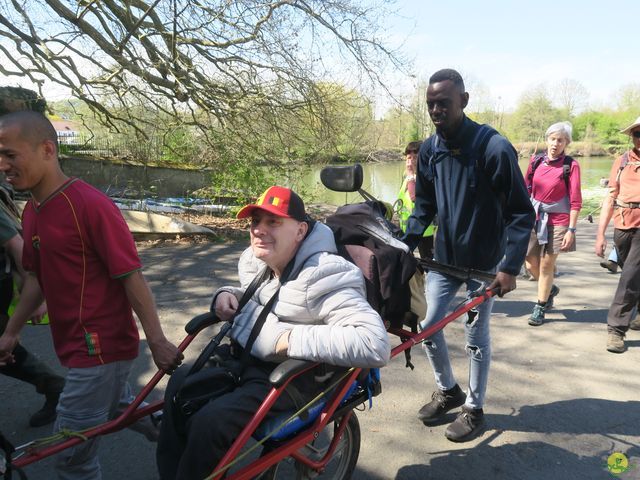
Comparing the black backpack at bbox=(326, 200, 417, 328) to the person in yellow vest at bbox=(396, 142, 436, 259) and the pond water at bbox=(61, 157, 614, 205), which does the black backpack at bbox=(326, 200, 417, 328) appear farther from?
the pond water at bbox=(61, 157, 614, 205)

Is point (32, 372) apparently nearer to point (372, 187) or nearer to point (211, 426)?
point (211, 426)

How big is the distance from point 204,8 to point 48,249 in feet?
24.6

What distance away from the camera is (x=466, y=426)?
3000mm

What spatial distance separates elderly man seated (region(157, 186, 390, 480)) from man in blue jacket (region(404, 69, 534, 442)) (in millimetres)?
977

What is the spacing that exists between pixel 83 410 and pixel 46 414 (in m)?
1.41

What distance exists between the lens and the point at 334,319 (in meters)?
2.01

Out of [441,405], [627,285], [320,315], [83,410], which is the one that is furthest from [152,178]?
[320,315]

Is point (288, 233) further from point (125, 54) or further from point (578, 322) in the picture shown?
point (125, 54)

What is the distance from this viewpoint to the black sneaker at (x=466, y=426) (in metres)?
2.96

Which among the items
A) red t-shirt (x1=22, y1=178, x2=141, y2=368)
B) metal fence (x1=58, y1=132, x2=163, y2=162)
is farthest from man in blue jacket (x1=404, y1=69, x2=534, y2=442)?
metal fence (x1=58, y1=132, x2=163, y2=162)

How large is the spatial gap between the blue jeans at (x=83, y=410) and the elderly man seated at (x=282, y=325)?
279 millimetres

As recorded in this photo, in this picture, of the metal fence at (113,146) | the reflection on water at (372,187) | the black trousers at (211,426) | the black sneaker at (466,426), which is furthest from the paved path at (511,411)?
the metal fence at (113,146)

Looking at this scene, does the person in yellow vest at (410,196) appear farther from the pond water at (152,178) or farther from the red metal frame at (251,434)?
the pond water at (152,178)

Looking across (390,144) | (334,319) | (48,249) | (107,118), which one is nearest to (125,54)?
(107,118)
